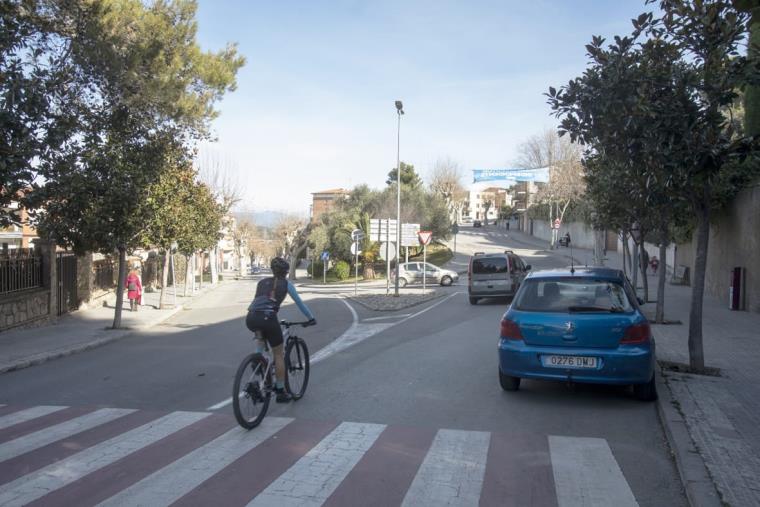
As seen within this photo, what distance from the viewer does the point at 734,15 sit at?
318 inches

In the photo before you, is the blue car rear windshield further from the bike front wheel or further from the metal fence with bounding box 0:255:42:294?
the metal fence with bounding box 0:255:42:294

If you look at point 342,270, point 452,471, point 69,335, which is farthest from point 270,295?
point 342,270

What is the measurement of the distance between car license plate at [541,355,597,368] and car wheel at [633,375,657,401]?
70 cm

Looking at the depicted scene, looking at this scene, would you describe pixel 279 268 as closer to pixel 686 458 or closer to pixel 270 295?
pixel 270 295

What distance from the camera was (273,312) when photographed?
22.4 feet

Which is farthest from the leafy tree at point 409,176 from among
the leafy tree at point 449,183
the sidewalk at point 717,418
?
the sidewalk at point 717,418

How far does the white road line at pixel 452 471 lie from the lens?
4.61 m

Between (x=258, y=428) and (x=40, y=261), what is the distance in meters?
13.9

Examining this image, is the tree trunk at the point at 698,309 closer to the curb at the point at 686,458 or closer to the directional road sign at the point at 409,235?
the curb at the point at 686,458

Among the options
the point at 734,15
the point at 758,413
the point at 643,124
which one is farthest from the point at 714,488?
the point at 734,15

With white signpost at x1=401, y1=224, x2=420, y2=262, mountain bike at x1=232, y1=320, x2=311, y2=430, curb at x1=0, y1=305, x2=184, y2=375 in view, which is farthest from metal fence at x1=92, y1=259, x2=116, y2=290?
mountain bike at x1=232, y1=320, x2=311, y2=430

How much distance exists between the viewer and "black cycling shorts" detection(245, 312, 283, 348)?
6770 mm

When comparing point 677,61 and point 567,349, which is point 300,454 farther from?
point 677,61

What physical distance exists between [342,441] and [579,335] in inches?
117
